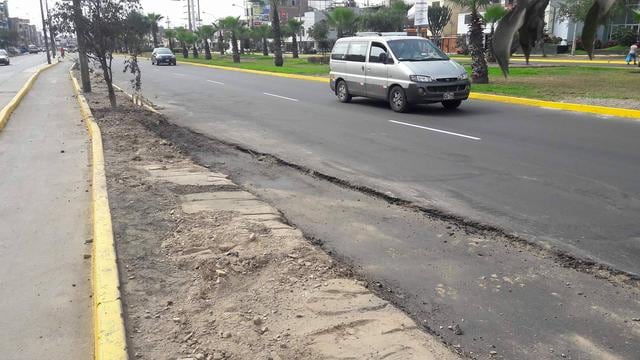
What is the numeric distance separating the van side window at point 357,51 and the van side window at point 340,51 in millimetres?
199

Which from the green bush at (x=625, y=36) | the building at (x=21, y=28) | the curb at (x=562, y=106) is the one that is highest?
the building at (x=21, y=28)

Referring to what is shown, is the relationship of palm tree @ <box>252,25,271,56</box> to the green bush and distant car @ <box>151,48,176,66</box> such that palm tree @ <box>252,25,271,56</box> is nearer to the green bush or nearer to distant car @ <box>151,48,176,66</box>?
distant car @ <box>151,48,176,66</box>

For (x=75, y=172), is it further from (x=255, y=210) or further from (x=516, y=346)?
(x=516, y=346)

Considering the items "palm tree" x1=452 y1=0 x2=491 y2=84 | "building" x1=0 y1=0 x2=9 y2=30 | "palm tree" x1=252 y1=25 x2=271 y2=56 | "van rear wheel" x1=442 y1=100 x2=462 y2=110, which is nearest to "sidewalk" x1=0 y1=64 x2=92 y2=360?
"van rear wheel" x1=442 y1=100 x2=462 y2=110

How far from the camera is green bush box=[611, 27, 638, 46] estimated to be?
4288cm

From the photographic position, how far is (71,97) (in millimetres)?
18141

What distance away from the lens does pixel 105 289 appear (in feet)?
12.7

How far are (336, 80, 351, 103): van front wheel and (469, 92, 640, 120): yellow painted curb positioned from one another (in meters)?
3.73

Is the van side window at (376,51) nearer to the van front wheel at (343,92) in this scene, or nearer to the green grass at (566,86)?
the van front wheel at (343,92)

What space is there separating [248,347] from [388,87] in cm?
1169

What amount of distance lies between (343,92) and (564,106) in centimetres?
586

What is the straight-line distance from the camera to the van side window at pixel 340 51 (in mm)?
16047

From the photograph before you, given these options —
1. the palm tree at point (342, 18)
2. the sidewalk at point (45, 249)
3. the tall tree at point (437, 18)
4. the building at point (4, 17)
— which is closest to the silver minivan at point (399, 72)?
the sidewalk at point (45, 249)

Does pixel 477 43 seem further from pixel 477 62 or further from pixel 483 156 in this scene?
pixel 483 156
